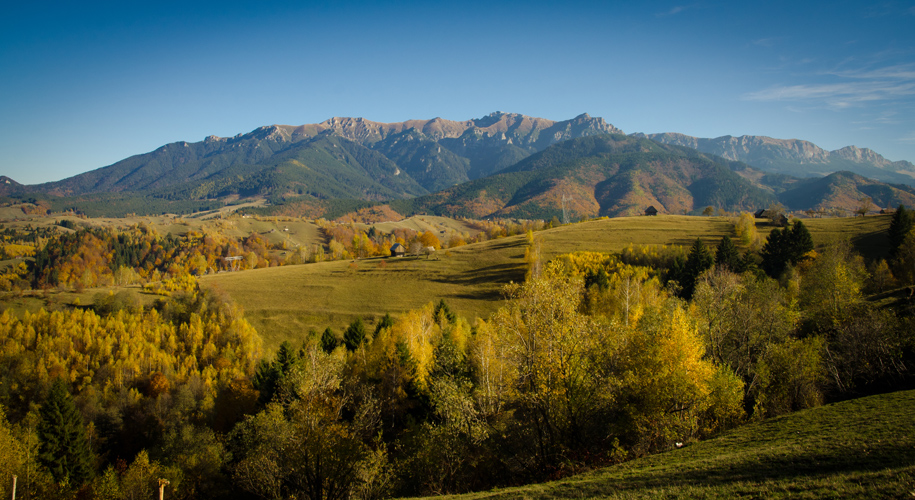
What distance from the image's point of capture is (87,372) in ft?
203

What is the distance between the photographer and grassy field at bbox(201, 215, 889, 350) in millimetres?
78250

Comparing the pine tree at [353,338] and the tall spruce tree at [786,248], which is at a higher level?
the tall spruce tree at [786,248]

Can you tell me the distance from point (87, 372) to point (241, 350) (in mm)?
22724

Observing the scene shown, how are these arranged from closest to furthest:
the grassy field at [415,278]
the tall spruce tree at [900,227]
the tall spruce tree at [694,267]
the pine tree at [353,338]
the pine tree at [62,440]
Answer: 1. the pine tree at [62,440]
2. the pine tree at [353,338]
3. the tall spruce tree at [900,227]
4. the tall spruce tree at [694,267]
5. the grassy field at [415,278]

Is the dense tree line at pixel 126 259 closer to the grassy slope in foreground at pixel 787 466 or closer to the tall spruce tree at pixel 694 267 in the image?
the tall spruce tree at pixel 694 267

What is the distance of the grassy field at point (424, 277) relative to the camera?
3081 inches

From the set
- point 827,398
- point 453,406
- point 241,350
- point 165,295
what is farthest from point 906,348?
point 165,295

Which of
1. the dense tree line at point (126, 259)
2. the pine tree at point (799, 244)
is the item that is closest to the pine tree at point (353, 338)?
the pine tree at point (799, 244)

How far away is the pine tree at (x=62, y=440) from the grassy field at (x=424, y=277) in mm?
28556

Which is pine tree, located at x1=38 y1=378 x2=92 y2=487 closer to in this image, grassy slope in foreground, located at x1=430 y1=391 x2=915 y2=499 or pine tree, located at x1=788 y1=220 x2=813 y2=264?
grassy slope in foreground, located at x1=430 y1=391 x2=915 y2=499

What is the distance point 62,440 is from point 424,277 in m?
66.2

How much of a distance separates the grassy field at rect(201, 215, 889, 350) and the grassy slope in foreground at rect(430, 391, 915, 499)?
56600 mm

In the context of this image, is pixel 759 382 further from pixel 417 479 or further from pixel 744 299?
pixel 417 479

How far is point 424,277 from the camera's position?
96.1 m
